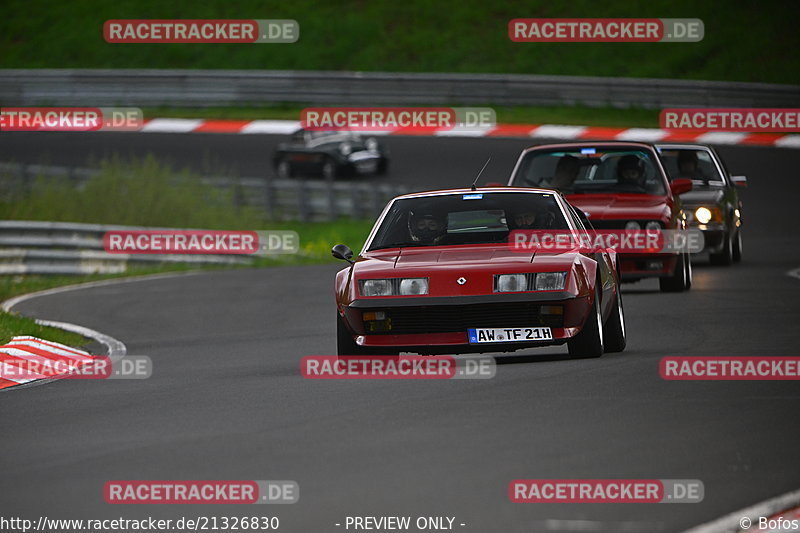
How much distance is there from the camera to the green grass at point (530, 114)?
37562 millimetres

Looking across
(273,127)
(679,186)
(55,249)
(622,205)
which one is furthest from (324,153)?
(622,205)

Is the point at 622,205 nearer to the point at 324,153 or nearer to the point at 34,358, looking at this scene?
the point at 34,358

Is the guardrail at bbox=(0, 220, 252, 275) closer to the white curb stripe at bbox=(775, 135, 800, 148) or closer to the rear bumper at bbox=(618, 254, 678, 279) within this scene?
the rear bumper at bbox=(618, 254, 678, 279)

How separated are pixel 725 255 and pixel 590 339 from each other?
979 cm

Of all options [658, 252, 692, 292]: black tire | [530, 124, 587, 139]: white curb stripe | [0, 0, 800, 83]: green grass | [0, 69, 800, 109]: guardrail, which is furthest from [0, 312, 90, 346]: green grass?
[0, 0, 800, 83]: green grass

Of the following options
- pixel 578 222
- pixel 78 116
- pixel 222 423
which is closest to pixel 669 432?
pixel 222 423

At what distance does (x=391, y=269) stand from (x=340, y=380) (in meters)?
0.84

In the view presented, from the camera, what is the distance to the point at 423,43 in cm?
4719

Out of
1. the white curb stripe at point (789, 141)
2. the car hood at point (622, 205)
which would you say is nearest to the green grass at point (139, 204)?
the car hood at point (622, 205)

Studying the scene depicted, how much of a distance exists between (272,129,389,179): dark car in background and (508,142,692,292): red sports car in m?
18.6

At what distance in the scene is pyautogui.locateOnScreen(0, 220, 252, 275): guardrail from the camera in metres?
23.5

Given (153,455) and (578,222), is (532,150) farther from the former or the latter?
(153,455)

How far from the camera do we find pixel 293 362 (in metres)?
12.4

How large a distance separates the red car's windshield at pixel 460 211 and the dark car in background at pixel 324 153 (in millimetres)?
23996
